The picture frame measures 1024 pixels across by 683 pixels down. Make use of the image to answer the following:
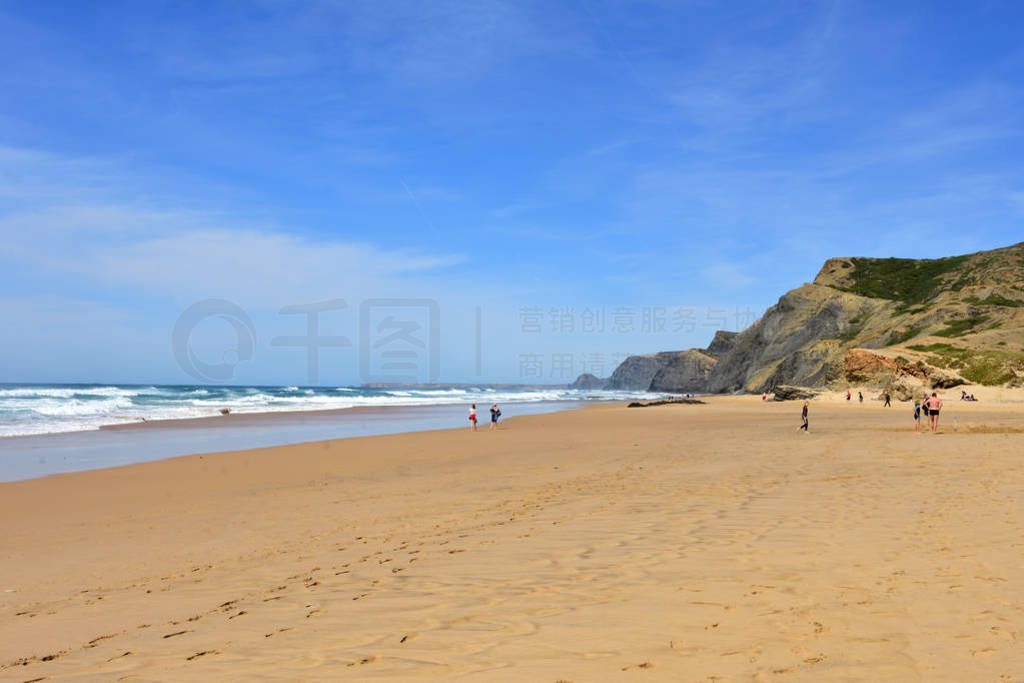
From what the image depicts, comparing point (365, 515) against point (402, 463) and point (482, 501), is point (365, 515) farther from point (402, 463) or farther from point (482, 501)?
point (402, 463)

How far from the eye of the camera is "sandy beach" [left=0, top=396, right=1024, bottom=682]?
4316 mm

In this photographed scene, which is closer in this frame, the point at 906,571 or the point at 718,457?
the point at 906,571

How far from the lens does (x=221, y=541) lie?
9203 millimetres

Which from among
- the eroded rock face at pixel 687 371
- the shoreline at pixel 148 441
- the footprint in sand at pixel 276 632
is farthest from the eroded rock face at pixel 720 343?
the footprint in sand at pixel 276 632

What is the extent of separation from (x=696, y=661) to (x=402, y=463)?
15.2 metres

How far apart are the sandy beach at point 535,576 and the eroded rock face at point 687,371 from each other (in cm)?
15765

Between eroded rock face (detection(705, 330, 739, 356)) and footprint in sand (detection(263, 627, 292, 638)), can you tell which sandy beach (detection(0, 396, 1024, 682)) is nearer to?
footprint in sand (detection(263, 627, 292, 638))

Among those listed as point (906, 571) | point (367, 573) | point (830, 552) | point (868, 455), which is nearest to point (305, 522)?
point (367, 573)

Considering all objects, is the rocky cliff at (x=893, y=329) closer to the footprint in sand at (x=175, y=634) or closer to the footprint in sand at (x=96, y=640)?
the footprint in sand at (x=175, y=634)

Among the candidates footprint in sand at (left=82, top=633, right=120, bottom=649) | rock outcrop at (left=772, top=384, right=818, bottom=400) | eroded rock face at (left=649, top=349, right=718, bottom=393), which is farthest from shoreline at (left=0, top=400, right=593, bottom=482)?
eroded rock face at (left=649, top=349, right=718, bottom=393)

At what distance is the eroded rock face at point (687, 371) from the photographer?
168m

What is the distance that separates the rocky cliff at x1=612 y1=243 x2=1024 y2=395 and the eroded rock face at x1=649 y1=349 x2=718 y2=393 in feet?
142

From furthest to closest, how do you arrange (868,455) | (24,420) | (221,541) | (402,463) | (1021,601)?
1. (24,420)
2. (402,463)
3. (868,455)
4. (221,541)
5. (1021,601)

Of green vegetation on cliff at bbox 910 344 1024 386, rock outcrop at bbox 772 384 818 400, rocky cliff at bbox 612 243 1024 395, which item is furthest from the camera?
rock outcrop at bbox 772 384 818 400
